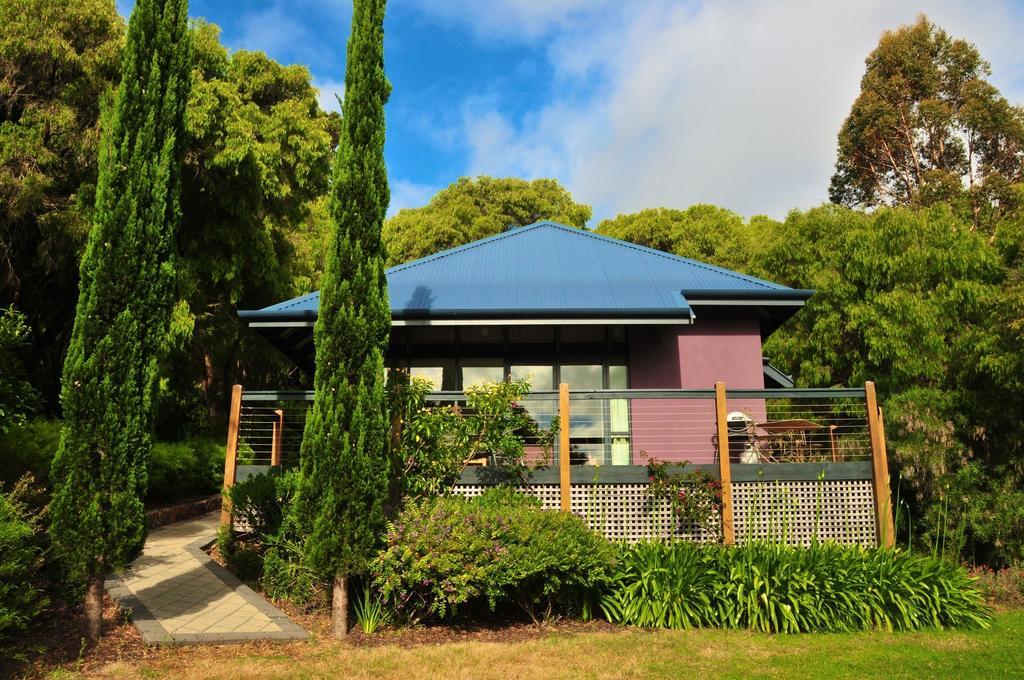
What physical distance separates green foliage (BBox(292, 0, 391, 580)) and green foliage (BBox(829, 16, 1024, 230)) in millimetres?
24919

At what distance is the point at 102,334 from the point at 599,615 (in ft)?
19.0

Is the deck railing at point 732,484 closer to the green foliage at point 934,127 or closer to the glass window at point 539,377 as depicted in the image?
the glass window at point 539,377

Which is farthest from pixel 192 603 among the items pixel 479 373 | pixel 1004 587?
pixel 1004 587

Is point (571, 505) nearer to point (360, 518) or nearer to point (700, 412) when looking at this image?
point (360, 518)

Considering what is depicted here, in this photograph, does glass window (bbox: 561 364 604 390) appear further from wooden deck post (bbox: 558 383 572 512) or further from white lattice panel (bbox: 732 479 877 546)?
white lattice panel (bbox: 732 479 877 546)

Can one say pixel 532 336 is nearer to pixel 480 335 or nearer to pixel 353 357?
pixel 480 335

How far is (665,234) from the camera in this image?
3192cm

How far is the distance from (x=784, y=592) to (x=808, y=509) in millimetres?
1732

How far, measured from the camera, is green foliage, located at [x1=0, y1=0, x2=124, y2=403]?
12219 millimetres

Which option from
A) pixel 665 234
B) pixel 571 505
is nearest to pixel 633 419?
pixel 571 505

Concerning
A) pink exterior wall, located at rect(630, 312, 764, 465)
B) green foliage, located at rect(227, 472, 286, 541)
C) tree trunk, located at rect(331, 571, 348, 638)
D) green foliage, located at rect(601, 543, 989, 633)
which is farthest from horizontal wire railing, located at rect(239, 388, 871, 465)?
tree trunk, located at rect(331, 571, 348, 638)

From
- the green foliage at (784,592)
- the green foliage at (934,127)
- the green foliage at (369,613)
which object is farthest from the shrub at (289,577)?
the green foliage at (934,127)

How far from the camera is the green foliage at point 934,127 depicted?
24.9 m

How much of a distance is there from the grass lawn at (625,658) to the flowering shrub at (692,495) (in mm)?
1511
